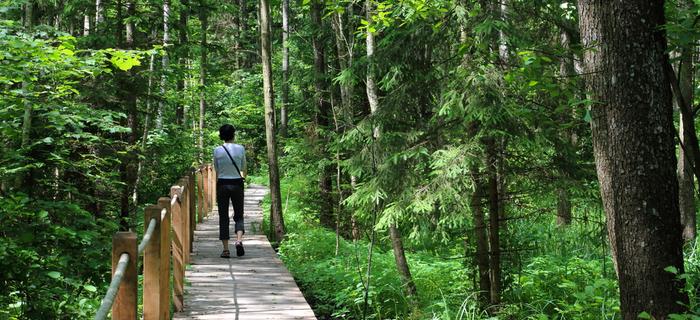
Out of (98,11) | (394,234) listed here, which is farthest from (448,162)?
(98,11)

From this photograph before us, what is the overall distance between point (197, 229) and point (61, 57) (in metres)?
7.08

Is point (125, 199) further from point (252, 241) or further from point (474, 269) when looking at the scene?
point (474, 269)

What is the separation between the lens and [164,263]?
5.16 m

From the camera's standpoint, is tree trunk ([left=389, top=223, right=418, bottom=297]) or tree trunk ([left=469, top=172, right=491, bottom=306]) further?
tree trunk ([left=389, top=223, right=418, bottom=297])

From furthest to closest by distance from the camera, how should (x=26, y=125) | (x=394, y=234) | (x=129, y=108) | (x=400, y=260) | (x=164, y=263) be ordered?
(x=129, y=108)
(x=400, y=260)
(x=394, y=234)
(x=26, y=125)
(x=164, y=263)

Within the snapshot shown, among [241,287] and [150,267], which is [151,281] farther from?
[241,287]

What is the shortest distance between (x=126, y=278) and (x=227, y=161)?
5.95m

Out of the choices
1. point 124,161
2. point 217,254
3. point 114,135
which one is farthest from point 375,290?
point 114,135

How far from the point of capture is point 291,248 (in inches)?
443

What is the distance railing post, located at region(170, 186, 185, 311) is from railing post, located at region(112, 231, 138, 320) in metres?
3.25

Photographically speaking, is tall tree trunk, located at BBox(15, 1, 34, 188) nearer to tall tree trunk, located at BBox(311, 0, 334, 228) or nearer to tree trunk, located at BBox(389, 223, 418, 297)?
tree trunk, located at BBox(389, 223, 418, 297)

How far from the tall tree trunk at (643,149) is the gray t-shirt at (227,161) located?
5.92 m

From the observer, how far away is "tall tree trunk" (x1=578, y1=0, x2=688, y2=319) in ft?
12.7

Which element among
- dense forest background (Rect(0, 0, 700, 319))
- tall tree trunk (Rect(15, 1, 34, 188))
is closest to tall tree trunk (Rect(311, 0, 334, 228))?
dense forest background (Rect(0, 0, 700, 319))
